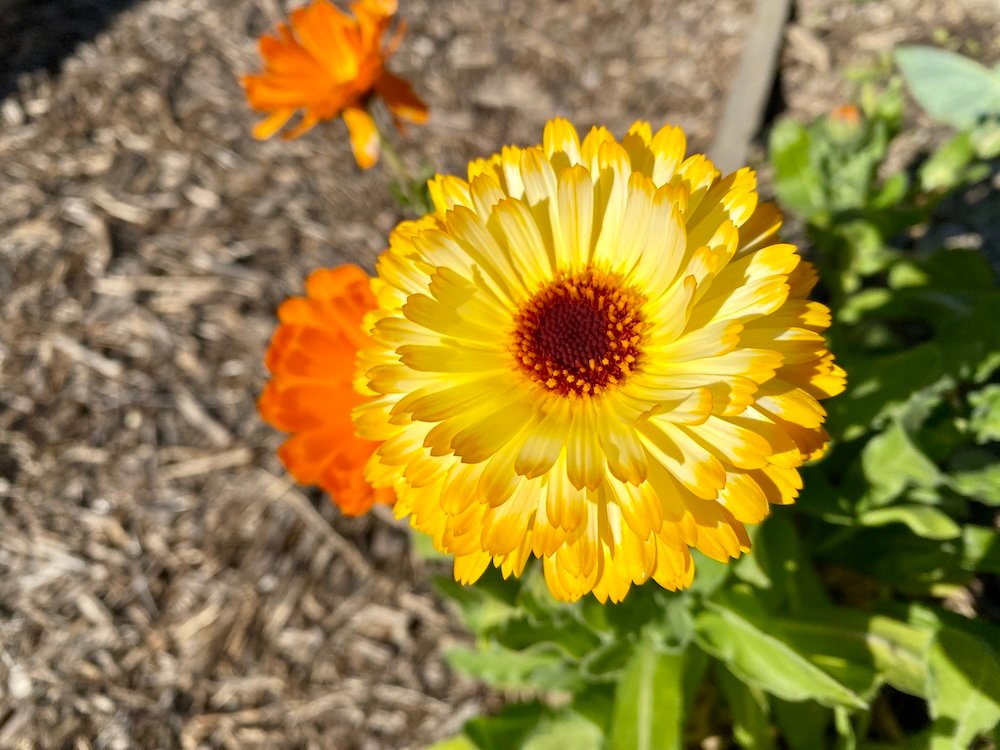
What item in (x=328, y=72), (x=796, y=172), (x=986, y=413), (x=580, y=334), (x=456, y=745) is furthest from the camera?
(x=796, y=172)

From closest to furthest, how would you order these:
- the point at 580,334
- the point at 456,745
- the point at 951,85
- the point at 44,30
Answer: the point at 580,334
the point at 456,745
the point at 951,85
the point at 44,30

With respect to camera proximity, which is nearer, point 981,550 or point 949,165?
point 981,550

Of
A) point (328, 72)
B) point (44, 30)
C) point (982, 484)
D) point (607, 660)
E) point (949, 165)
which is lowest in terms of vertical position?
point (607, 660)

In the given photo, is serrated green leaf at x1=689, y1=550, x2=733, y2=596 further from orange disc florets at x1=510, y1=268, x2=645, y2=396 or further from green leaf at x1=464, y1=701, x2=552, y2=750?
green leaf at x1=464, y1=701, x2=552, y2=750

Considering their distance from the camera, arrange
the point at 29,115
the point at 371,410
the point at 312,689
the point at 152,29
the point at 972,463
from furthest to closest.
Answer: the point at 152,29 < the point at 29,115 < the point at 312,689 < the point at 972,463 < the point at 371,410

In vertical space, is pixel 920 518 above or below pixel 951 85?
Result: below

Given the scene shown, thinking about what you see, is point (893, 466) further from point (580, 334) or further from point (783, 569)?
point (580, 334)

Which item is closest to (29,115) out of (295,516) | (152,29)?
(152,29)

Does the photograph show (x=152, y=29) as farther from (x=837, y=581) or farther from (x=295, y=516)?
(x=837, y=581)

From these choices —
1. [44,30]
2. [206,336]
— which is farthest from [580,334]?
[44,30]
